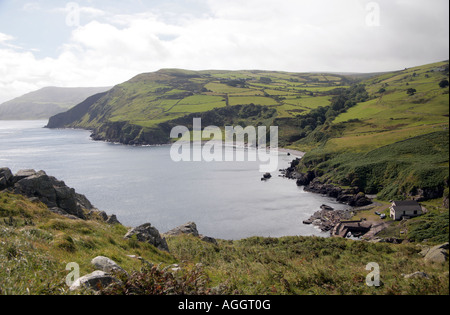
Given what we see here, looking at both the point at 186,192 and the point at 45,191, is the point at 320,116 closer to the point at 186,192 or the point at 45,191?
the point at 186,192

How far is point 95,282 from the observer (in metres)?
7.93

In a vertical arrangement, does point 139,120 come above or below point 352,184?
above

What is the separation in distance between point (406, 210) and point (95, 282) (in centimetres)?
5314

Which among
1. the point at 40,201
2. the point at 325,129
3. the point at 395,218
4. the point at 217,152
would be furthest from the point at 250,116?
the point at 40,201

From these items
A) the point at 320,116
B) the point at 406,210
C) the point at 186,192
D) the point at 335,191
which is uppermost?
the point at 320,116

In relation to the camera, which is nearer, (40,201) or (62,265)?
(62,265)

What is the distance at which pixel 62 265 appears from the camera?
9.90 meters

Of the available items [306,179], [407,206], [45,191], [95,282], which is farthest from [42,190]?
[306,179]

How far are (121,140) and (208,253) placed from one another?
163250 millimetres

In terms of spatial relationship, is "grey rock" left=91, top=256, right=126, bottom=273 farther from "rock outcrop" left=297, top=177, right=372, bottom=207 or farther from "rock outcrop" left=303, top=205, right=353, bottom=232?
"rock outcrop" left=297, top=177, right=372, bottom=207

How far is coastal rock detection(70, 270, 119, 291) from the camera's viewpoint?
25.2 ft

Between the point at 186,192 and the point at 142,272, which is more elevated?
the point at 142,272

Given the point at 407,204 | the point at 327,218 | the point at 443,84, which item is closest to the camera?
the point at 443,84

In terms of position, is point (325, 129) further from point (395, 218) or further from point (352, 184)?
point (395, 218)
